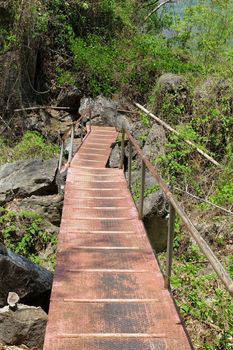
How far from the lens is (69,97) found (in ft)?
64.9

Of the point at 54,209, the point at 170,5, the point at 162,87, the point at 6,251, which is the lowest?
the point at 54,209

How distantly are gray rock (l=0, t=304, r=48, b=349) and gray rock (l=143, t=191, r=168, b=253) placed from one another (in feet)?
13.4

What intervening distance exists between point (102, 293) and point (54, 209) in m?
5.45

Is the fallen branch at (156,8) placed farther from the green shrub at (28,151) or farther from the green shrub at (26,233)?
the green shrub at (26,233)

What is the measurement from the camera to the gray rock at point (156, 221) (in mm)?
8352

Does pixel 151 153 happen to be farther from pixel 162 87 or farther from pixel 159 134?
pixel 162 87

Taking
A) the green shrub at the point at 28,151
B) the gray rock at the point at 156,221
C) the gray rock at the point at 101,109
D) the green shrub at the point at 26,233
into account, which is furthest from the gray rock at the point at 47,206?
the gray rock at the point at 101,109

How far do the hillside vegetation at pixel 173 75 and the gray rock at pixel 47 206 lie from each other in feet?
8.21

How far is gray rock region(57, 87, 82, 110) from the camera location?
1977cm

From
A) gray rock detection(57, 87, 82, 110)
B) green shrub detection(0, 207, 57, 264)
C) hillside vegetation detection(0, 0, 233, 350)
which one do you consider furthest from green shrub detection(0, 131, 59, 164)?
green shrub detection(0, 207, 57, 264)

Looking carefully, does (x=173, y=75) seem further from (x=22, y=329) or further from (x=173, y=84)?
(x=22, y=329)

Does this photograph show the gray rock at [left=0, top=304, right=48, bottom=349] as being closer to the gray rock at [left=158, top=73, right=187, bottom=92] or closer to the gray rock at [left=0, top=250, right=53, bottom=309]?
the gray rock at [left=0, top=250, right=53, bottom=309]

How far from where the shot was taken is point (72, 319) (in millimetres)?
3682

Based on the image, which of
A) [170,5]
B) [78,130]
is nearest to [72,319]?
[78,130]
